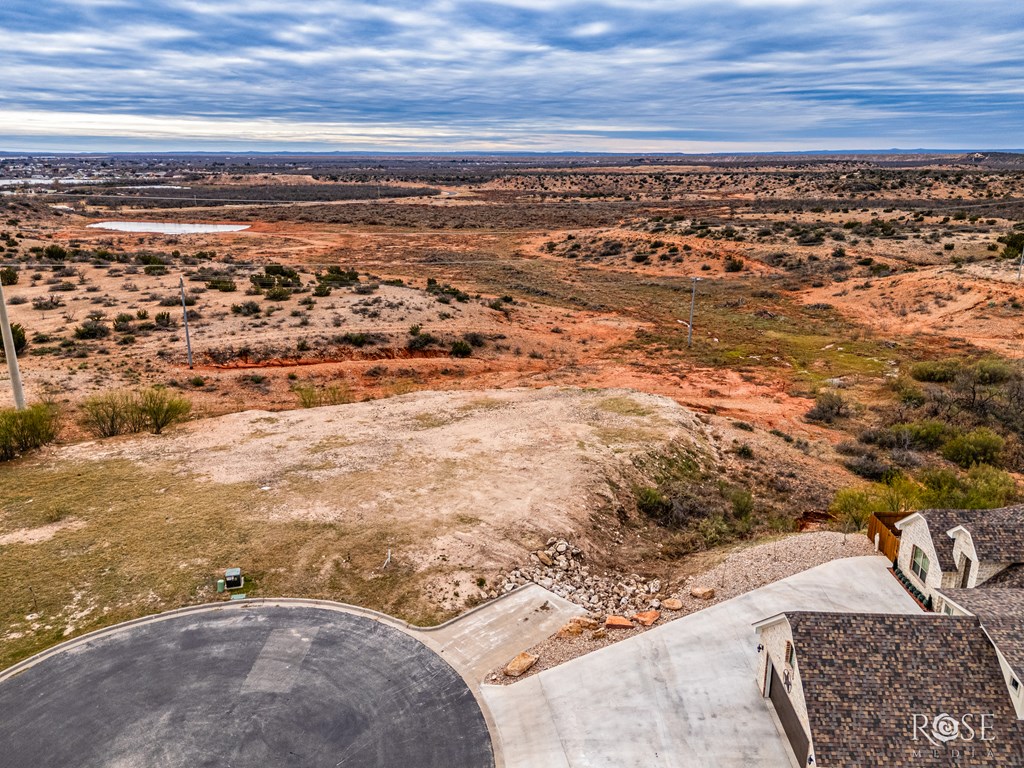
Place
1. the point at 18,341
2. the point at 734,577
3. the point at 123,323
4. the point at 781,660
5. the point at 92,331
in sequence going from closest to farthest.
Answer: the point at 781,660, the point at 734,577, the point at 18,341, the point at 92,331, the point at 123,323

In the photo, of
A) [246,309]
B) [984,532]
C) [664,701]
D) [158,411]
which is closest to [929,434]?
[984,532]

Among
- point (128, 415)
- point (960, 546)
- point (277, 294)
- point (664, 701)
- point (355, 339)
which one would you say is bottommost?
point (664, 701)

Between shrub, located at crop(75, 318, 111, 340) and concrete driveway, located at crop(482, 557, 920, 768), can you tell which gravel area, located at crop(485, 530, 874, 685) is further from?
shrub, located at crop(75, 318, 111, 340)

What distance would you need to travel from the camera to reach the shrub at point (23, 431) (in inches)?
829

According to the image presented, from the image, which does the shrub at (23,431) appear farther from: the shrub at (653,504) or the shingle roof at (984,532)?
the shingle roof at (984,532)

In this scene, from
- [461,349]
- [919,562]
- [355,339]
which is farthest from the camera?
[461,349]

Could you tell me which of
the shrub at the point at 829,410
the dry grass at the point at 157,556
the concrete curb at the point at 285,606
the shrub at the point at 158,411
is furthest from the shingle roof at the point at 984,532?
the shrub at the point at 158,411

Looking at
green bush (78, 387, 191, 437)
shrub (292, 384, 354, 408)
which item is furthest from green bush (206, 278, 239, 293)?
green bush (78, 387, 191, 437)

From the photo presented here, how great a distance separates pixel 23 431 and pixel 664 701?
69.3 ft

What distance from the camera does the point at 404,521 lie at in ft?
58.1

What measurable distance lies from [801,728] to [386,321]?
115 ft

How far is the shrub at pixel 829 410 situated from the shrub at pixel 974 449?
4.97 m

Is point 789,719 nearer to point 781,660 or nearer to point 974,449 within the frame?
point 781,660

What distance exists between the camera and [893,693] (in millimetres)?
9711
